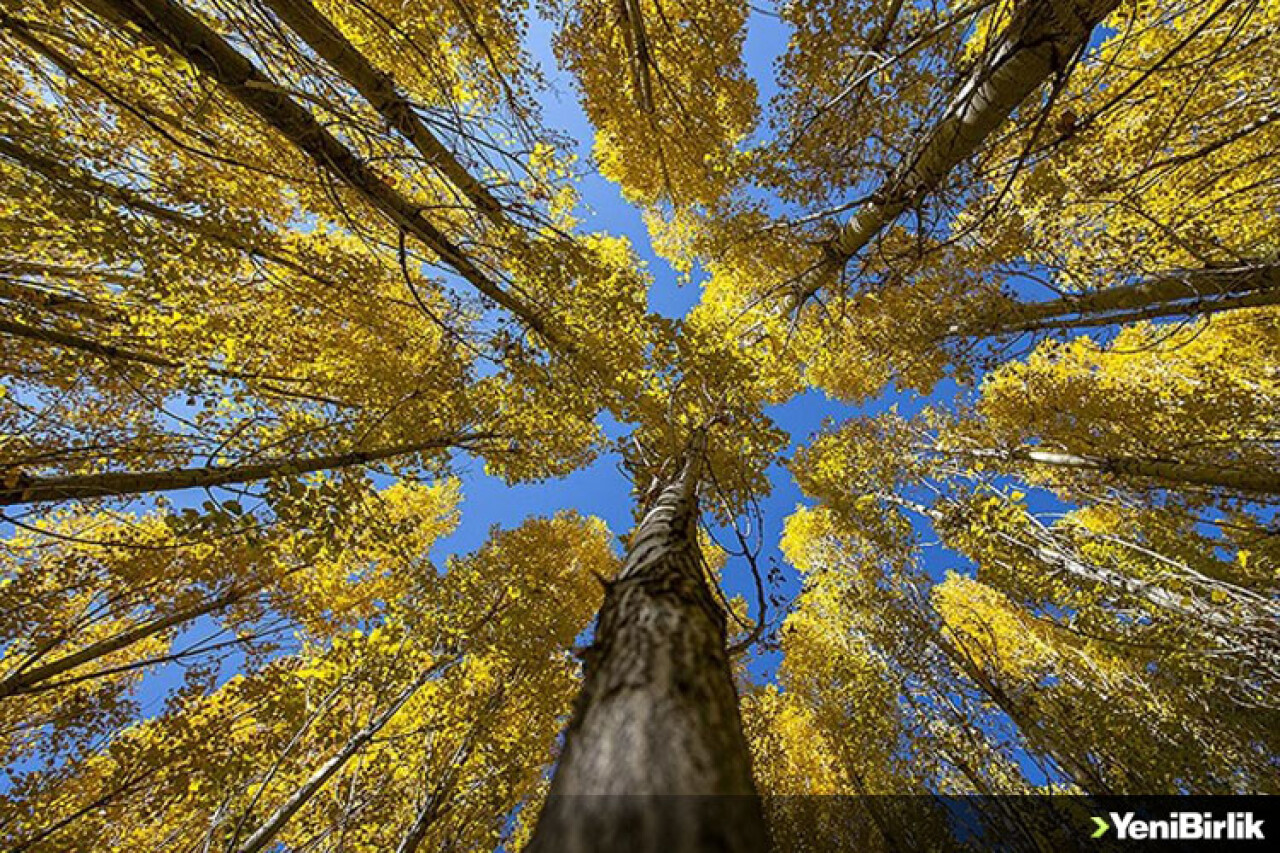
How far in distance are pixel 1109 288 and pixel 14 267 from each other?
34.3ft

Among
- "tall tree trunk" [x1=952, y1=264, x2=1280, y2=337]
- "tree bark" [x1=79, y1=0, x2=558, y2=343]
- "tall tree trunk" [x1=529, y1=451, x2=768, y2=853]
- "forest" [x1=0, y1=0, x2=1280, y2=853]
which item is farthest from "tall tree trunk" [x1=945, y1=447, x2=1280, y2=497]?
"tree bark" [x1=79, y1=0, x2=558, y2=343]

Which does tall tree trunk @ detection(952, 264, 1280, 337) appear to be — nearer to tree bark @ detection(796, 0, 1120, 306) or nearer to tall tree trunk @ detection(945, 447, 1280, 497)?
tall tree trunk @ detection(945, 447, 1280, 497)

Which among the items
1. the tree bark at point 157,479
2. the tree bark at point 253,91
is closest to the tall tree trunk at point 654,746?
the tree bark at point 253,91

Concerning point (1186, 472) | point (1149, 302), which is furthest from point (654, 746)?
point (1186, 472)

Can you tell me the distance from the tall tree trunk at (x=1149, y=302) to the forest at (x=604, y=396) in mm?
50

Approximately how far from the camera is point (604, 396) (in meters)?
4.63

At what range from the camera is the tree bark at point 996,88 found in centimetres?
217

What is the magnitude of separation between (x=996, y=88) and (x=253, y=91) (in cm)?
449

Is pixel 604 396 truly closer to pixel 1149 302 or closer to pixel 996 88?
pixel 996 88

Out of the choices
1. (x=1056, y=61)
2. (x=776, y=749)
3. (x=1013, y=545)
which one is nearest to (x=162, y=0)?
(x=1056, y=61)

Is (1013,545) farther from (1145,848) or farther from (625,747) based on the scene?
(625,747)

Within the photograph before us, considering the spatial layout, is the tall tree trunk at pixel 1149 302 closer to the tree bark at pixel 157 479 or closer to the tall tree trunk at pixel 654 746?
the tall tree trunk at pixel 654 746

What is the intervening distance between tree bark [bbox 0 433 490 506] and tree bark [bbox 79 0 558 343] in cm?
220

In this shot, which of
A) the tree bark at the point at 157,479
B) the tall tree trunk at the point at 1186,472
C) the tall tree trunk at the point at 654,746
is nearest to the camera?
the tall tree trunk at the point at 654,746
